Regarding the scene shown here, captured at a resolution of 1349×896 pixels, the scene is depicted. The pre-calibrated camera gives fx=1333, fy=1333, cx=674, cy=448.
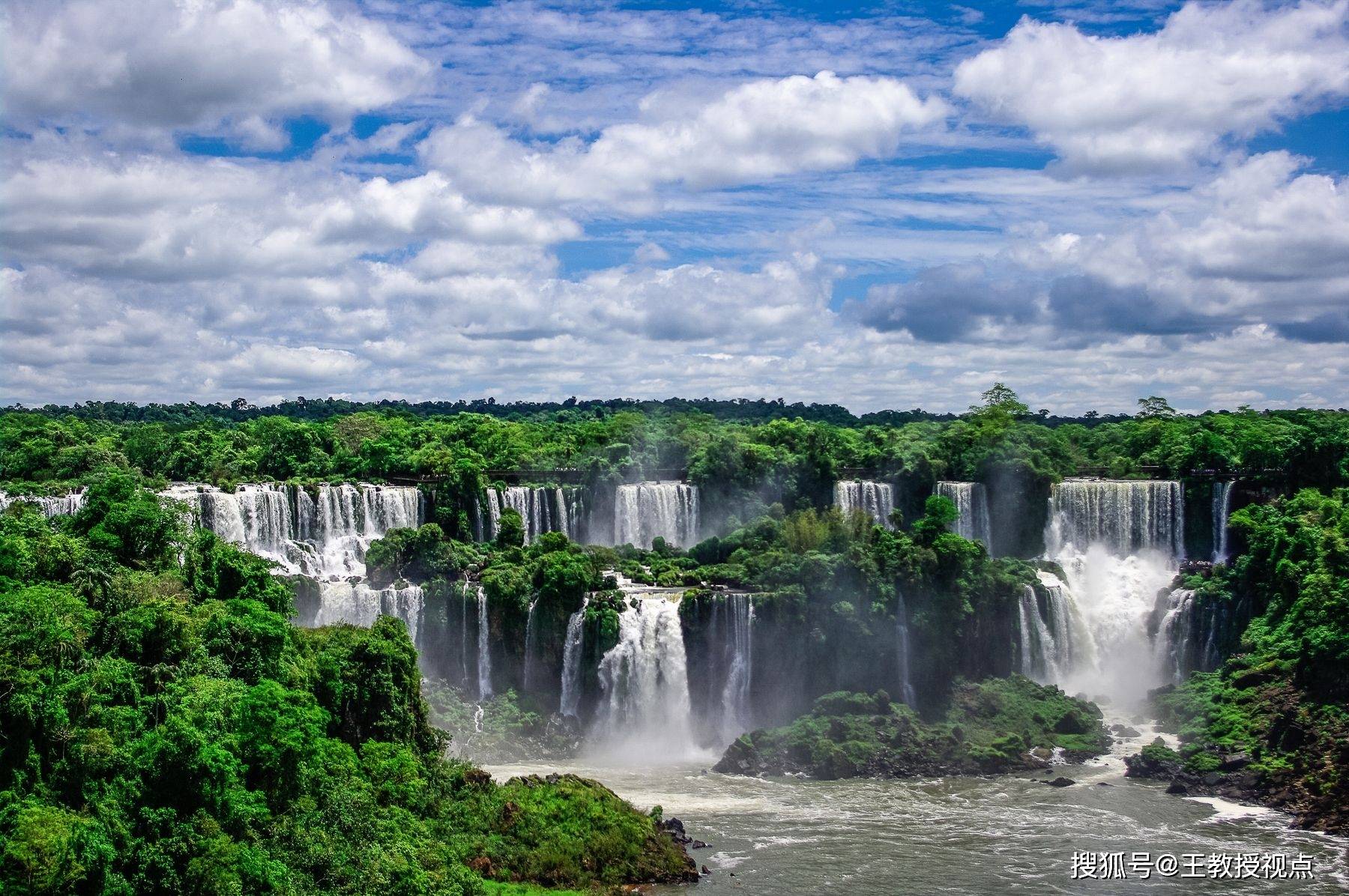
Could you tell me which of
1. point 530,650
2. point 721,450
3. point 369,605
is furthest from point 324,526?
point 721,450

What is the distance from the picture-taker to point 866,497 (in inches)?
2440

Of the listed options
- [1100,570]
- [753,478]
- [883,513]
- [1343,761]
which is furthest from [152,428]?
[1343,761]

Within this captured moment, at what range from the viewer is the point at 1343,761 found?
38719mm

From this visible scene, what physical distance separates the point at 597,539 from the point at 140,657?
33335mm

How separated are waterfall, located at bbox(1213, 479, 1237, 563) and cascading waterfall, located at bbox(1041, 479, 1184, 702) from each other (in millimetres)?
1340

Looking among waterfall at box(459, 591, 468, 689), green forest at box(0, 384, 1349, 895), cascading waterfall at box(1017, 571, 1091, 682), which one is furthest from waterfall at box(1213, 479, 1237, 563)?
waterfall at box(459, 591, 468, 689)

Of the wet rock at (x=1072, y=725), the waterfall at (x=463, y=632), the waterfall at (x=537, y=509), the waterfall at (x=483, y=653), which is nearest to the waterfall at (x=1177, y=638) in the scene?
the wet rock at (x=1072, y=725)

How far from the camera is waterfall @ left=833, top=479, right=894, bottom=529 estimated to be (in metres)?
61.9

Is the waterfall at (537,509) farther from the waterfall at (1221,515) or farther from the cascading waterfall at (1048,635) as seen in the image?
the waterfall at (1221,515)

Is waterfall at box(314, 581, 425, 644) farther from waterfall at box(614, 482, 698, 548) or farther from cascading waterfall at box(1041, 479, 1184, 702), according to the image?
cascading waterfall at box(1041, 479, 1184, 702)

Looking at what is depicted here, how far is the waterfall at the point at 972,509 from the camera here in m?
60.5

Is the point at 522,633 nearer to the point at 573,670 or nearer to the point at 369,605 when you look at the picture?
the point at 573,670

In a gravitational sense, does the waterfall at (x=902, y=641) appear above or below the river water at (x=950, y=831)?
above

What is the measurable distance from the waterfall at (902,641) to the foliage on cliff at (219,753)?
1628 centimetres
